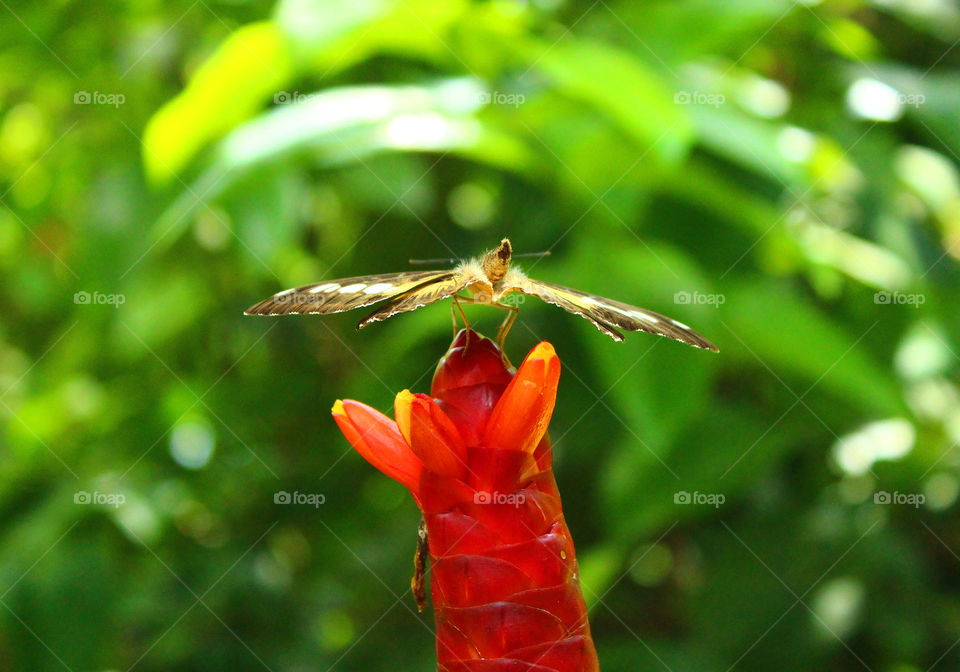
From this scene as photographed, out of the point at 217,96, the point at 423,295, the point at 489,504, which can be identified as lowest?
the point at 489,504

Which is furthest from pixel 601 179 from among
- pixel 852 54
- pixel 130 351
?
pixel 130 351

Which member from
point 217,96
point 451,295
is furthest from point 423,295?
point 217,96

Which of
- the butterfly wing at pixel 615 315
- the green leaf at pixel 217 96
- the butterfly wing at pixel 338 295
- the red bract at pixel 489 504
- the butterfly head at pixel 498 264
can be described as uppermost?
the green leaf at pixel 217 96

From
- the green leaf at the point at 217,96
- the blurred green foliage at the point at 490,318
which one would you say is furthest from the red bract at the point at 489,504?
the green leaf at the point at 217,96

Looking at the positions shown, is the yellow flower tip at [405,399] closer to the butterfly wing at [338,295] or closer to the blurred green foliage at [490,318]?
the butterfly wing at [338,295]

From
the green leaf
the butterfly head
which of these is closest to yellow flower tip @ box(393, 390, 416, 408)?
the butterfly head

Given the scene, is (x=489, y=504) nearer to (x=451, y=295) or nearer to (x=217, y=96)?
(x=451, y=295)

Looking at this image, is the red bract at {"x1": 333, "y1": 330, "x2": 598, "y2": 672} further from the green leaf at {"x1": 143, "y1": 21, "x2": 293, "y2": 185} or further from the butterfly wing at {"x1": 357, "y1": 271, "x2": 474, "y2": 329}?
the green leaf at {"x1": 143, "y1": 21, "x2": 293, "y2": 185}

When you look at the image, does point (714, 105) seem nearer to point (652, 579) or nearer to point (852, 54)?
point (852, 54)
